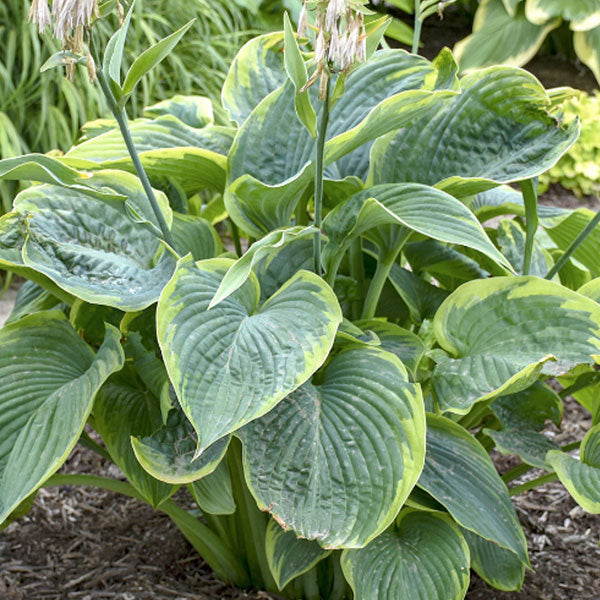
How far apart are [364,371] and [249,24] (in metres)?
3.61

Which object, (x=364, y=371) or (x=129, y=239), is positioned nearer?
(x=364, y=371)

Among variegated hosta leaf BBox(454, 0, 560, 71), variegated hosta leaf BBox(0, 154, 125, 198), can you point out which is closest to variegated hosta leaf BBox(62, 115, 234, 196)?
variegated hosta leaf BBox(0, 154, 125, 198)

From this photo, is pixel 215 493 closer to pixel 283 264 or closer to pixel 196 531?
pixel 196 531

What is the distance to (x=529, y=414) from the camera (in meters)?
1.40

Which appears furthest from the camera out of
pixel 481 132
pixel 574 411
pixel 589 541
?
pixel 574 411

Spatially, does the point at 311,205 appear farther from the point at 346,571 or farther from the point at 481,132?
the point at 346,571

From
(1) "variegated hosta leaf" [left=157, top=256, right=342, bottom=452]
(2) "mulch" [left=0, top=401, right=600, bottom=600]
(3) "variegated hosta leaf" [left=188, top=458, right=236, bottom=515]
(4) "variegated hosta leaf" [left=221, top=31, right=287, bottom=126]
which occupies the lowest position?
(2) "mulch" [left=0, top=401, right=600, bottom=600]

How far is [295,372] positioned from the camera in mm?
1012

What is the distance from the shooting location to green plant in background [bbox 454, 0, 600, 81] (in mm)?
4449

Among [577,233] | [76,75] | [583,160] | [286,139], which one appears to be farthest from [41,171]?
[583,160]

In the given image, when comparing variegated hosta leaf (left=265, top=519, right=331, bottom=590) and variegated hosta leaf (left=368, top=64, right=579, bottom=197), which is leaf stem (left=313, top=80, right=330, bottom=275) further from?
variegated hosta leaf (left=265, top=519, right=331, bottom=590)

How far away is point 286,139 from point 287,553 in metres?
0.67

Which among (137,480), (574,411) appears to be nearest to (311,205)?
(137,480)

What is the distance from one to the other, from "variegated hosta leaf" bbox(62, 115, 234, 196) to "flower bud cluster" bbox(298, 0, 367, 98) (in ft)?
1.52
